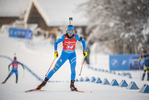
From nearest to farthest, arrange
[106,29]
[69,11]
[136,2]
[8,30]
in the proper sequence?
1. [8,30]
2. [136,2]
3. [106,29]
4. [69,11]

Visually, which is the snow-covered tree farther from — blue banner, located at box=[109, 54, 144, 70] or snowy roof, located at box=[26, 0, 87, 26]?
snowy roof, located at box=[26, 0, 87, 26]

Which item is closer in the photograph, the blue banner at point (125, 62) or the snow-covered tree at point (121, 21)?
the blue banner at point (125, 62)

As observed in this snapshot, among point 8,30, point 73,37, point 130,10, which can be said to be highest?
point 130,10

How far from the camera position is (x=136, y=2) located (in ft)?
40.5

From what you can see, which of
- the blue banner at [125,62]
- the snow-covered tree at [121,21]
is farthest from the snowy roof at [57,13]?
the blue banner at [125,62]

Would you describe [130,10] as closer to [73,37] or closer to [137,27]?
[137,27]

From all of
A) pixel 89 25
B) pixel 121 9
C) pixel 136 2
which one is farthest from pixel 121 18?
pixel 89 25

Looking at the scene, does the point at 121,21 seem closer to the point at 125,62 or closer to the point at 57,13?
the point at 125,62

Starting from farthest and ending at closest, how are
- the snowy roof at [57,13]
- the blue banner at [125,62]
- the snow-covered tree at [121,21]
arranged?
the snowy roof at [57,13], the snow-covered tree at [121,21], the blue banner at [125,62]

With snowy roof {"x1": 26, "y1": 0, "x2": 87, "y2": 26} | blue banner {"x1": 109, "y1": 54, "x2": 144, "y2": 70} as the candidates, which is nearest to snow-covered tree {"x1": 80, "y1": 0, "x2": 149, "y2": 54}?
blue banner {"x1": 109, "y1": 54, "x2": 144, "y2": 70}

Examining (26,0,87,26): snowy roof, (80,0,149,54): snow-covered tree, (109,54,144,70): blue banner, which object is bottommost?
(109,54,144,70): blue banner

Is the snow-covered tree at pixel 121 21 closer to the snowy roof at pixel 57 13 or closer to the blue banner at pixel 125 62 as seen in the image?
the blue banner at pixel 125 62

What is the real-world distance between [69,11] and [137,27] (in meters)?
9.60

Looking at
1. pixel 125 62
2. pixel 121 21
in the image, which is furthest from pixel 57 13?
pixel 125 62
